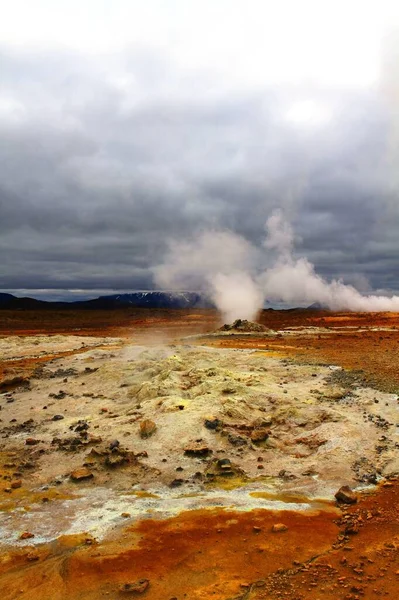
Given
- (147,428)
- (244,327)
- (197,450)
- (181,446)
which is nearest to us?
(197,450)

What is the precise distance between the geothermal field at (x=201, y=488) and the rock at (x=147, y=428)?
1.4 inches

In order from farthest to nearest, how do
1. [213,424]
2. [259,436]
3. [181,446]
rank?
[213,424] < [259,436] < [181,446]

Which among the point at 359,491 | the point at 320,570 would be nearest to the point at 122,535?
the point at 320,570

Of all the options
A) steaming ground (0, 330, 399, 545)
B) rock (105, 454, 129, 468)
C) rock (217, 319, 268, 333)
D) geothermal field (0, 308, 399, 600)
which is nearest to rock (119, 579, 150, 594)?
geothermal field (0, 308, 399, 600)

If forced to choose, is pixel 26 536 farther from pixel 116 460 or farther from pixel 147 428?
pixel 147 428

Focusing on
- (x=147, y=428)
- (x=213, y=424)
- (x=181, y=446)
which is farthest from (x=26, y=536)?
(x=213, y=424)

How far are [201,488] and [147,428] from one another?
3037 mm

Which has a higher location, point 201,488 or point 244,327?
point 244,327

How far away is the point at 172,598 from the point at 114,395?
38.3ft

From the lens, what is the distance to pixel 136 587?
6016 millimetres

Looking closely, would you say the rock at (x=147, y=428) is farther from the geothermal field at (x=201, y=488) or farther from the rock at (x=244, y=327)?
the rock at (x=244, y=327)

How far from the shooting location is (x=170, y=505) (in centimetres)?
865

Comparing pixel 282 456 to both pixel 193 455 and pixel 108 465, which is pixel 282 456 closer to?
pixel 193 455

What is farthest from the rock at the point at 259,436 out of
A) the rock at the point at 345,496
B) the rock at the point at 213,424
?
the rock at the point at 345,496
